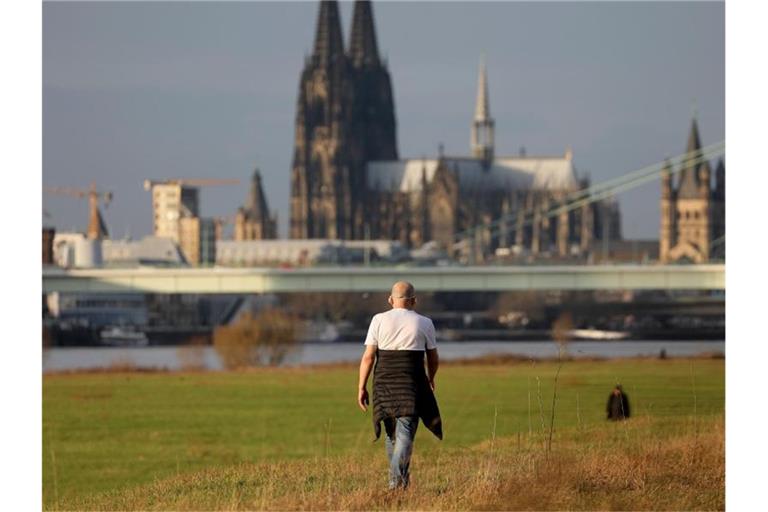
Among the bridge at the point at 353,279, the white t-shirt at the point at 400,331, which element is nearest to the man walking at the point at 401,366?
the white t-shirt at the point at 400,331

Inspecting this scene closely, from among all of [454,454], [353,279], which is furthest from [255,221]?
[454,454]

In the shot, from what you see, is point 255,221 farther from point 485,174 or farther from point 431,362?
point 431,362

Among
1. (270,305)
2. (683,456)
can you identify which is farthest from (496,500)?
(270,305)

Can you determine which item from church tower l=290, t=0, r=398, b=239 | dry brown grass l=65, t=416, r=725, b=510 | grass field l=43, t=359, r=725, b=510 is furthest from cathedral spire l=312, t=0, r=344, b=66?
dry brown grass l=65, t=416, r=725, b=510

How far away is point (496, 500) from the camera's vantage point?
8.40 metres

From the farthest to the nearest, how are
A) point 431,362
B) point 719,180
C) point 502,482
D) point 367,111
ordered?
point 367,111 → point 719,180 → point 502,482 → point 431,362

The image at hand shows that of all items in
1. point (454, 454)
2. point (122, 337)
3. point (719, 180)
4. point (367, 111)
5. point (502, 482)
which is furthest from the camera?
point (367, 111)

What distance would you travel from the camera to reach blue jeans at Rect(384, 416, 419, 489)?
833cm

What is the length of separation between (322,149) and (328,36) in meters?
9.62

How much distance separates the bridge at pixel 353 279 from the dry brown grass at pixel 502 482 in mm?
47167

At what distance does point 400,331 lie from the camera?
825 cm

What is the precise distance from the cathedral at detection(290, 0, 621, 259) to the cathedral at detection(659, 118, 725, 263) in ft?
25.5

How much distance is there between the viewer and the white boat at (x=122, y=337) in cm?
7990
